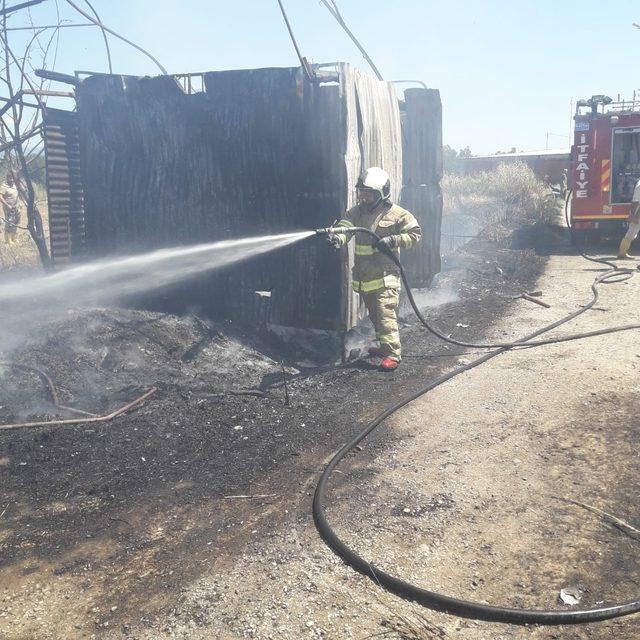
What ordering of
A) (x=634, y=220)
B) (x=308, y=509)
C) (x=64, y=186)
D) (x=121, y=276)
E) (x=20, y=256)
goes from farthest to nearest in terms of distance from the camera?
1. (x=634, y=220)
2. (x=20, y=256)
3. (x=64, y=186)
4. (x=121, y=276)
5. (x=308, y=509)

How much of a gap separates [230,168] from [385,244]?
1969mm

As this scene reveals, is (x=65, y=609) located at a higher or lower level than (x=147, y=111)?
lower

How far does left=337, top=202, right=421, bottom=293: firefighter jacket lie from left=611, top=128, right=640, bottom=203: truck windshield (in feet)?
27.9

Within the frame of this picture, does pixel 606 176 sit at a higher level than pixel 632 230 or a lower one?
higher

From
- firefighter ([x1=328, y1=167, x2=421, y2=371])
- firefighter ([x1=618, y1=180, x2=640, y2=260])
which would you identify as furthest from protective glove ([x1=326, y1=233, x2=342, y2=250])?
firefighter ([x1=618, y1=180, x2=640, y2=260])

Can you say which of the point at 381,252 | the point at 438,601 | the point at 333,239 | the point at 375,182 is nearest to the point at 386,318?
the point at 381,252

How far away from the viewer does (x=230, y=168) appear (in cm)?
678

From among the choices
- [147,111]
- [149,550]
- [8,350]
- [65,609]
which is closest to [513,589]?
[149,550]

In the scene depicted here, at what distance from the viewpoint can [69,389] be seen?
522cm

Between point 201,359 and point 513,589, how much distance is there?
12.9 feet

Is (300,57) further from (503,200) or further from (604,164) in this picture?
(503,200)

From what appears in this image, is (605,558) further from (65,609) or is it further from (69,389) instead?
(69,389)

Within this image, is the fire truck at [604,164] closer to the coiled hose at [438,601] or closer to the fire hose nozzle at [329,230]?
the fire hose nozzle at [329,230]

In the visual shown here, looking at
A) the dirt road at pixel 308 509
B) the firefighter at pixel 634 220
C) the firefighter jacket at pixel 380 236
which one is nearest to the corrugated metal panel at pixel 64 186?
the dirt road at pixel 308 509
